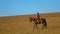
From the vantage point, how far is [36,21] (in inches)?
920

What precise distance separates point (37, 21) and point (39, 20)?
0.25m

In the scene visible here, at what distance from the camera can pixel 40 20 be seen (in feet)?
76.4

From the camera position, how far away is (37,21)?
23203 mm

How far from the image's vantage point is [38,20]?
23.1 meters

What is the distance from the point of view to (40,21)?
2334 cm

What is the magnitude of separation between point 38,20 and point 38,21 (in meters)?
0.18

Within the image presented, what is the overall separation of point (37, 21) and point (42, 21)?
1.85 feet

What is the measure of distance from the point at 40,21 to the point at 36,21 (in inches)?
17.4

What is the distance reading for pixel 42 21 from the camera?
2331 cm

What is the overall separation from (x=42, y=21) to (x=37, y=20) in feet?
2.04

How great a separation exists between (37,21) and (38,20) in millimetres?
208

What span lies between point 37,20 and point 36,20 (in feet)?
0.62

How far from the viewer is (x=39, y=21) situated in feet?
76.4

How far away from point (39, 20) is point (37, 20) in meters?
0.25
